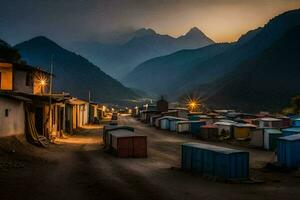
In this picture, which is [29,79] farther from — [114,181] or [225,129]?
[114,181]

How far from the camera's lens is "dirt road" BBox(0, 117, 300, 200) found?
2081 centimetres

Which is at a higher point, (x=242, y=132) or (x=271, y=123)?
(x=271, y=123)

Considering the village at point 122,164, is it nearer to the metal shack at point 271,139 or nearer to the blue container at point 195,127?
the metal shack at point 271,139

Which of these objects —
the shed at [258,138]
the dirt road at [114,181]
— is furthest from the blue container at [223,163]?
the shed at [258,138]

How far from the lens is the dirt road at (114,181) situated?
20.8 metres

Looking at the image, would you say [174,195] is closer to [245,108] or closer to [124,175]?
[124,175]

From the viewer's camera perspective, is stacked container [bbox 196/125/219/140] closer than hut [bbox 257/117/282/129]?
Yes

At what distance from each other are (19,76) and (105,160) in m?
21.3

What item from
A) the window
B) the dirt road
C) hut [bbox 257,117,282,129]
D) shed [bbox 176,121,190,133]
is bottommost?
the dirt road

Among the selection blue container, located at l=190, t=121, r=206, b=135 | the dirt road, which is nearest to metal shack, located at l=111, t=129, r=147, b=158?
the dirt road

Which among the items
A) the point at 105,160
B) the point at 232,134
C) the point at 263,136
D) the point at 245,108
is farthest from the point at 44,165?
the point at 245,108

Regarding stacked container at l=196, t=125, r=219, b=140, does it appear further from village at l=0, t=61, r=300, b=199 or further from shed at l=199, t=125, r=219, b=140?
village at l=0, t=61, r=300, b=199

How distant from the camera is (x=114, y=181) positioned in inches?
961

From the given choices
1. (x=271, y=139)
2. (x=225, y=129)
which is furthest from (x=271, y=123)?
(x=271, y=139)
